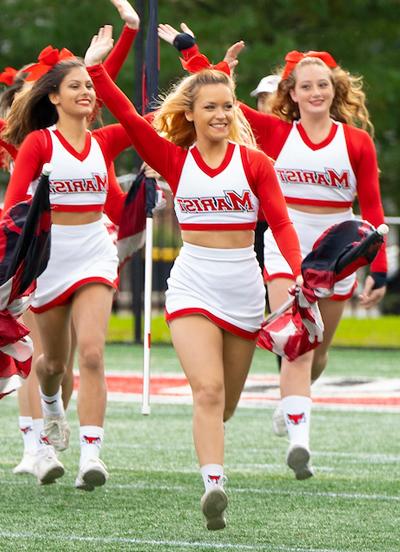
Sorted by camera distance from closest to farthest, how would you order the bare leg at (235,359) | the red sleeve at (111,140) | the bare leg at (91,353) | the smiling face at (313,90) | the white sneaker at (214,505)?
1. the white sneaker at (214,505)
2. the bare leg at (235,359)
3. the bare leg at (91,353)
4. the red sleeve at (111,140)
5. the smiling face at (313,90)

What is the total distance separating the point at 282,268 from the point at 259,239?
2255 mm

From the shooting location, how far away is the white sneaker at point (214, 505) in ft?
18.9

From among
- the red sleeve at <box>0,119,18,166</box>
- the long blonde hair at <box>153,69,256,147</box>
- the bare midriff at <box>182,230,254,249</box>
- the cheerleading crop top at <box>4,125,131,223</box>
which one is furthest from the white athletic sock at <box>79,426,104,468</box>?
the red sleeve at <box>0,119,18,166</box>

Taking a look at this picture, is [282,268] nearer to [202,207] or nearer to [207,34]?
[202,207]

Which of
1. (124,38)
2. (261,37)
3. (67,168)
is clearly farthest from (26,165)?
(261,37)

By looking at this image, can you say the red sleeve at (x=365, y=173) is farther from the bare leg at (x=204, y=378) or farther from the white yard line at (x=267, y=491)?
the bare leg at (x=204, y=378)

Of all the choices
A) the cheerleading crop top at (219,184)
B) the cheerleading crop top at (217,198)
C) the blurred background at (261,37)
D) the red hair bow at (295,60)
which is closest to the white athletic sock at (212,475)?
the cheerleading crop top at (219,184)

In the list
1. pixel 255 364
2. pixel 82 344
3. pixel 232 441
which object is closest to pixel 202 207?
pixel 82 344

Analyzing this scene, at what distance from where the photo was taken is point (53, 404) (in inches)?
295

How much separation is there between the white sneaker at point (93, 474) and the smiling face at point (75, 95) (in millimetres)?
1662

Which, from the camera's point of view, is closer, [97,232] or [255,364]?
[97,232]

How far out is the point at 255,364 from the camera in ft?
46.4

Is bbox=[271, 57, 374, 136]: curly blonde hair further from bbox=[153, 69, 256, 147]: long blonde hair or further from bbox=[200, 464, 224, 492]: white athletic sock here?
bbox=[200, 464, 224, 492]: white athletic sock

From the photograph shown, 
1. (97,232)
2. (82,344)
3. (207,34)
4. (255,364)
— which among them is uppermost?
(207,34)
